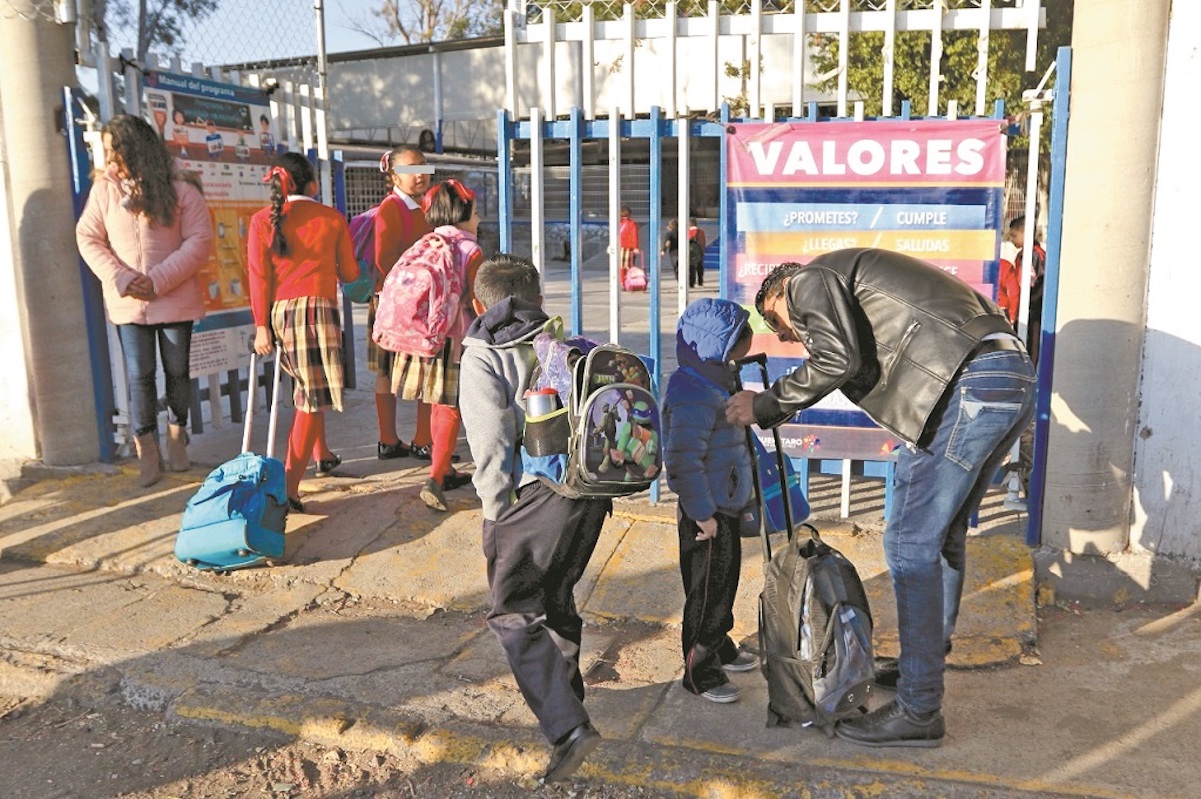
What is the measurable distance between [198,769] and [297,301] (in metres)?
2.57

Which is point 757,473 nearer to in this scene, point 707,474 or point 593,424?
point 707,474

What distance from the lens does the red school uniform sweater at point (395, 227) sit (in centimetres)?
582

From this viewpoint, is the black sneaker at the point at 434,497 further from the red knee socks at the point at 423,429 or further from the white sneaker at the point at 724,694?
the white sneaker at the point at 724,694

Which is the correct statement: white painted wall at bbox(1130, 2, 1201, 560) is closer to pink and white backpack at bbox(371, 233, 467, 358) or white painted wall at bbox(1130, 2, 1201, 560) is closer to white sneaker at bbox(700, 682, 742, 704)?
white sneaker at bbox(700, 682, 742, 704)

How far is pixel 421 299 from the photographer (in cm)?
507

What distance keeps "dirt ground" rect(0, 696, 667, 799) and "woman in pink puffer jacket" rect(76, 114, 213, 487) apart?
7.66 ft

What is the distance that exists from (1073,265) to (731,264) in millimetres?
1478

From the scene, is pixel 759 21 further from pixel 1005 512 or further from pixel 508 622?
pixel 508 622

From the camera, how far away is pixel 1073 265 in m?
4.45

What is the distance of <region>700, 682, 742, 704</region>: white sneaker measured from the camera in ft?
11.9

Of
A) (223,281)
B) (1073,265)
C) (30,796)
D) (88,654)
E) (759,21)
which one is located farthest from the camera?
(223,281)

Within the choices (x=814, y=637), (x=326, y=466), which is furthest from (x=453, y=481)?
(x=814, y=637)

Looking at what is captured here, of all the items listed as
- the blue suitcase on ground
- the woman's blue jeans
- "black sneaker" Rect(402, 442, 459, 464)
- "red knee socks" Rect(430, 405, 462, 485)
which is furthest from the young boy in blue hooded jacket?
the woman's blue jeans

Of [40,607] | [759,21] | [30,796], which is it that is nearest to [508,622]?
[30,796]
